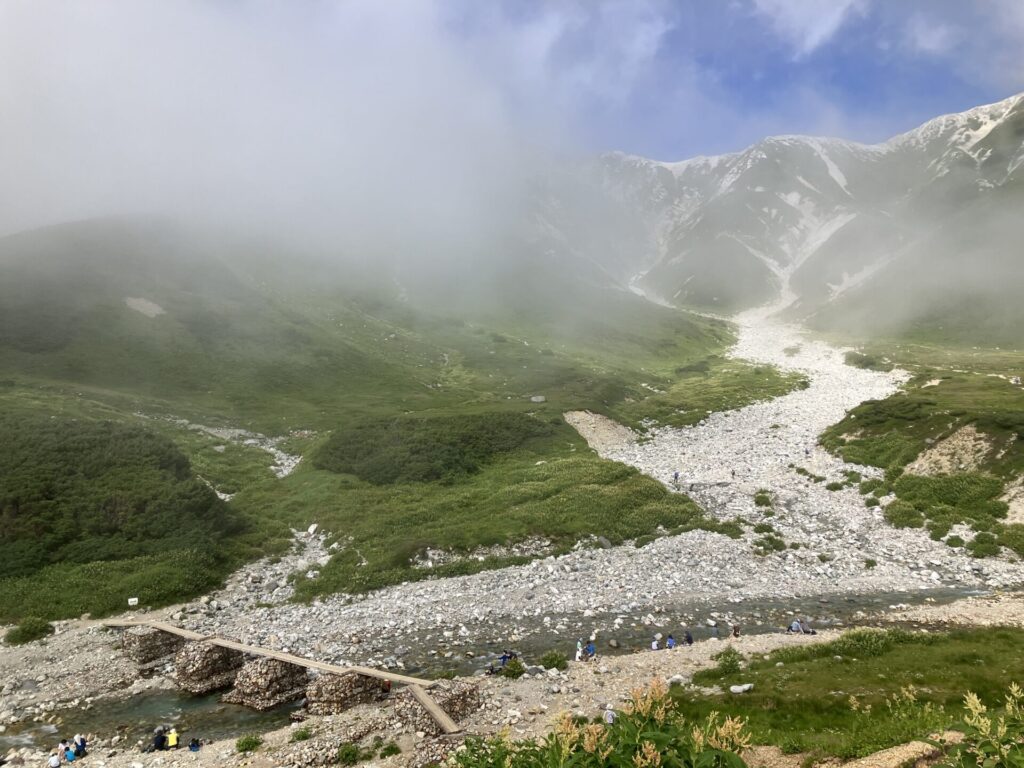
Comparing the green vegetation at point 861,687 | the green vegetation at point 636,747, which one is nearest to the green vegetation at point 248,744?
the green vegetation at point 636,747

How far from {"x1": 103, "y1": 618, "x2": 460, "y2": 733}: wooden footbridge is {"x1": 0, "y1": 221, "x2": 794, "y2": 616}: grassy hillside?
383cm

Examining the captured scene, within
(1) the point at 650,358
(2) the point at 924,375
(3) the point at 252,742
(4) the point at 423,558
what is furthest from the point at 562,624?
(1) the point at 650,358

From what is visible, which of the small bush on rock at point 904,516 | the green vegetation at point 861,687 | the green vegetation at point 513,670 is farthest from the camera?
the small bush on rock at point 904,516

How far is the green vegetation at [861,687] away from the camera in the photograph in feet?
50.0

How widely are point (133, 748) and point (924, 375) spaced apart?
118 metres

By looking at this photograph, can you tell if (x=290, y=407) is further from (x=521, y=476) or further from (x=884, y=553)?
(x=884, y=553)

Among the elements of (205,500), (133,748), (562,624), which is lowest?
(133,748)

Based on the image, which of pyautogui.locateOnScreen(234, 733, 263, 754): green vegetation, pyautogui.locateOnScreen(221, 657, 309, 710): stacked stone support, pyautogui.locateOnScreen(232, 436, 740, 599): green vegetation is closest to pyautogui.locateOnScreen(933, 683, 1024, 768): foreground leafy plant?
pyautogui.locateOnScreen(234, 733, 263, 754): green vegetation

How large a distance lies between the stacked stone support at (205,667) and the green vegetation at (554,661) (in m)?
14.1

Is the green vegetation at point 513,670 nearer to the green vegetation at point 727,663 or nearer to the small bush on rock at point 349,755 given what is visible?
the small bush on rock at point 349,755

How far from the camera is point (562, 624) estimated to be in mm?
28062

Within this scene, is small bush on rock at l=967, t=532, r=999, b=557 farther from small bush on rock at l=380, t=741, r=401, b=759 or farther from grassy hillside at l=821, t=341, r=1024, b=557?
small bush on rock at l=380, t=741, r=401, b=759

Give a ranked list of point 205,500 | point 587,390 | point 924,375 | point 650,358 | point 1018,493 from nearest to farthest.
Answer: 1. point 1018,493
2. point 205,500
3. point 587,390
4. point 924,375
5. point 650,358

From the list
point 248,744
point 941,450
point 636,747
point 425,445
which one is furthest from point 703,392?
point 636,747
